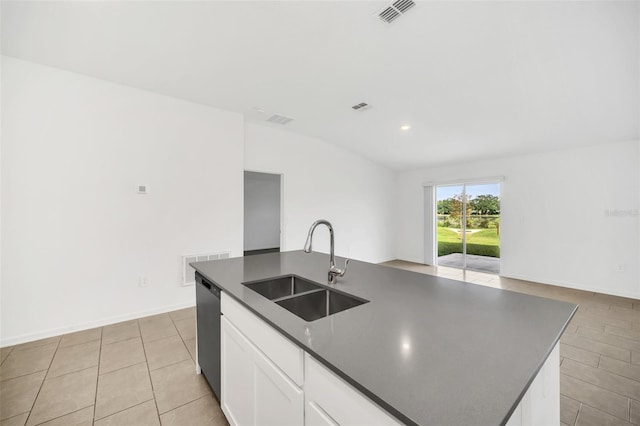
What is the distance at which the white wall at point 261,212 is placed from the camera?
8.05 metres

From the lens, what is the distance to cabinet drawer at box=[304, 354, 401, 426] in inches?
26.3

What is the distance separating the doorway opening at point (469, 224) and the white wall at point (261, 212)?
4.78m

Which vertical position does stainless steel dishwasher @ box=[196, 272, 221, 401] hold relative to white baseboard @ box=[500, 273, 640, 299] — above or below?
above

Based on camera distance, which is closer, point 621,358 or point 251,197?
point 621,358

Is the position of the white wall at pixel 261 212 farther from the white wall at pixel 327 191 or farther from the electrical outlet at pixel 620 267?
the electrical outlet at pixel 620 267

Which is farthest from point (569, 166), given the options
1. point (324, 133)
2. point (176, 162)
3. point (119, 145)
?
point (119, 145)

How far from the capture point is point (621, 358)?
2367mm

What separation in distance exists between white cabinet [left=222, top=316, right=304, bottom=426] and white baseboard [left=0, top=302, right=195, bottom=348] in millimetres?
2305

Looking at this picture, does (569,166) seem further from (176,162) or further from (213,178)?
(176,162)

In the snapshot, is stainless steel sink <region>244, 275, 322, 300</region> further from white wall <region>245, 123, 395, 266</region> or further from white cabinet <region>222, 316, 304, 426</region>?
white wall <region>245, 123, 395, 266</region>

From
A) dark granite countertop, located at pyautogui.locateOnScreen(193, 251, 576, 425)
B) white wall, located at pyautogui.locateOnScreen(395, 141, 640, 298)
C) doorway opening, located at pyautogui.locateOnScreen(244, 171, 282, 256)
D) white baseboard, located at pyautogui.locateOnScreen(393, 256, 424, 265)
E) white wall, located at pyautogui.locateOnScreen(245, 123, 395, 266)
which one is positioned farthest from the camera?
doorway opening, located at pyautogui.locateOnScreen(244, 171, 282, 256)

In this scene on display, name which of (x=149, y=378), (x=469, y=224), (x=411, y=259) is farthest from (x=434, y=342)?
(x=411, y=259)

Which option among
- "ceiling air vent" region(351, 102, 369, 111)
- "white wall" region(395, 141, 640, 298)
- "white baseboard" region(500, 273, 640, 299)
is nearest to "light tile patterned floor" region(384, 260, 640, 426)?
"white baseboard" region(500, 273, 640, 299)

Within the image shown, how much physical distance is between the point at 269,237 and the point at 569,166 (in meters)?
7.41
